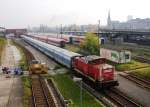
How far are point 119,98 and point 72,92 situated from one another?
5161mm

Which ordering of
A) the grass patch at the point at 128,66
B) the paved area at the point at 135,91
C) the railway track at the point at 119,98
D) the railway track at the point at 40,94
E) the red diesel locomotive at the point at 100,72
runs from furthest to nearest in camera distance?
the grass patch at the point at 128,66 < the red diesel locomotive at the point at 100,72 < the paved area at the point at 135,91 < the railway track at the point at 40,94 < the railway track at the point at 119,98

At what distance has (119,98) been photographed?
26094mm

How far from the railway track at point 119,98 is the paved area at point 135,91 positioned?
0.87 metres

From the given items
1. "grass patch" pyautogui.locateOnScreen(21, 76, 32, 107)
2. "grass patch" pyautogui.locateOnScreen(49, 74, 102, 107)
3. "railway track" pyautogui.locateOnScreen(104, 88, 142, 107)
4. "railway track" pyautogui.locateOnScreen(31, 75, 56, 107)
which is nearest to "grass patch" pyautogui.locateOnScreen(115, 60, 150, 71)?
"grass patch" pyautogui.locateOnScreen(49, 74, 102, 107)

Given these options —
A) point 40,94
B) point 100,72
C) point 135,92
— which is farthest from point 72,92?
point 135,92

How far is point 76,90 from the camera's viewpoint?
29.3 m

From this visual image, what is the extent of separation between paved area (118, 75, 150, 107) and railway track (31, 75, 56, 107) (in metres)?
8.06

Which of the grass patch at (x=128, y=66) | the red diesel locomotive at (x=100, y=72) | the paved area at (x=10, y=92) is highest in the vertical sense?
the red diesel locomotive at (x=100, y=72)

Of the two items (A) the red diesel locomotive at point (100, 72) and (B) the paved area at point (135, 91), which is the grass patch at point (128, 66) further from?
(A) the red diesel locomotive at point (100, 72)

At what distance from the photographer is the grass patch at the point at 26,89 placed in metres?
25.5

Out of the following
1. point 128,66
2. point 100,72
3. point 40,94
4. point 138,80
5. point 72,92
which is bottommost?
point 40,94

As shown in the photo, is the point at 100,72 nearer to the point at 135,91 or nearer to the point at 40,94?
the point at 135,91

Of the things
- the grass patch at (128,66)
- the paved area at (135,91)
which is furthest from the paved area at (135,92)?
the grass patch at (128,66)

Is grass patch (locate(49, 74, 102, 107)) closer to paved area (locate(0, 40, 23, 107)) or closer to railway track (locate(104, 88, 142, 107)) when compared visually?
railway track (locate(104, 88, 142, 107))
